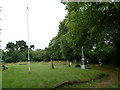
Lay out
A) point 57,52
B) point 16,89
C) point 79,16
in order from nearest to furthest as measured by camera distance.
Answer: point 16,89
point 79,16
point 57,52

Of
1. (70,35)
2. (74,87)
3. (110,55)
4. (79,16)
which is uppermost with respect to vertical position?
(79,16)

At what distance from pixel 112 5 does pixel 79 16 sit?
421 centimetres

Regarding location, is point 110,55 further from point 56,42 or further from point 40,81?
point 40,81

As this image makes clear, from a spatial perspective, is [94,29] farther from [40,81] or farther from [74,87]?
[40,81]

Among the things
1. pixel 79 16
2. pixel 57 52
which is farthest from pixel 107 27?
pixel 57 52

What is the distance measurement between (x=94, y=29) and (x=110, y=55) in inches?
865

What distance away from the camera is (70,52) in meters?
35.8

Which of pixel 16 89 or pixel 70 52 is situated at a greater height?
pixel 70 52

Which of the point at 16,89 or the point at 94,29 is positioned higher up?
the point at 94,29

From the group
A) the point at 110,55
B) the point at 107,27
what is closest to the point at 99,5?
the point at 107,27

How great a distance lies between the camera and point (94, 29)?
13359mm

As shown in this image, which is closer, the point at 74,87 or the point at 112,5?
the point at 112,5

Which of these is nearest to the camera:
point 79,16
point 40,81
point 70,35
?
point 40,81

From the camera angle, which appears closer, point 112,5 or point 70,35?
point 112,5
